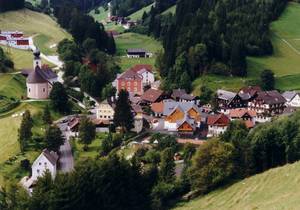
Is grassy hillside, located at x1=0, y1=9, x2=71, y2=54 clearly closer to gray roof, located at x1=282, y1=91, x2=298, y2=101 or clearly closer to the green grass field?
the green grass field

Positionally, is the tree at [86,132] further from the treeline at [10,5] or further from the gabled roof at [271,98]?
the treeline at [10,5]

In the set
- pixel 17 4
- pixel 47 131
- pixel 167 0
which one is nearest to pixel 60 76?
pixel 47 131

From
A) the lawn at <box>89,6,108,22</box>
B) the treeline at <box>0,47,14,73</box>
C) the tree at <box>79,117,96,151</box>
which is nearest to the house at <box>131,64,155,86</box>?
the treeline at <box>0,47,14,73</box>

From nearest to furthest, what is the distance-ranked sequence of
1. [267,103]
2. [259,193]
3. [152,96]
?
[259,193] < [267,103] < [152,96]

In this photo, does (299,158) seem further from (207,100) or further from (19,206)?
(207,100)

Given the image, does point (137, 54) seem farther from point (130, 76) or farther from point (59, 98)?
point (59, 98)

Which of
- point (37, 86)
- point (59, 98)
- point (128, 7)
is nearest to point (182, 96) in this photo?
point (59, 98)
